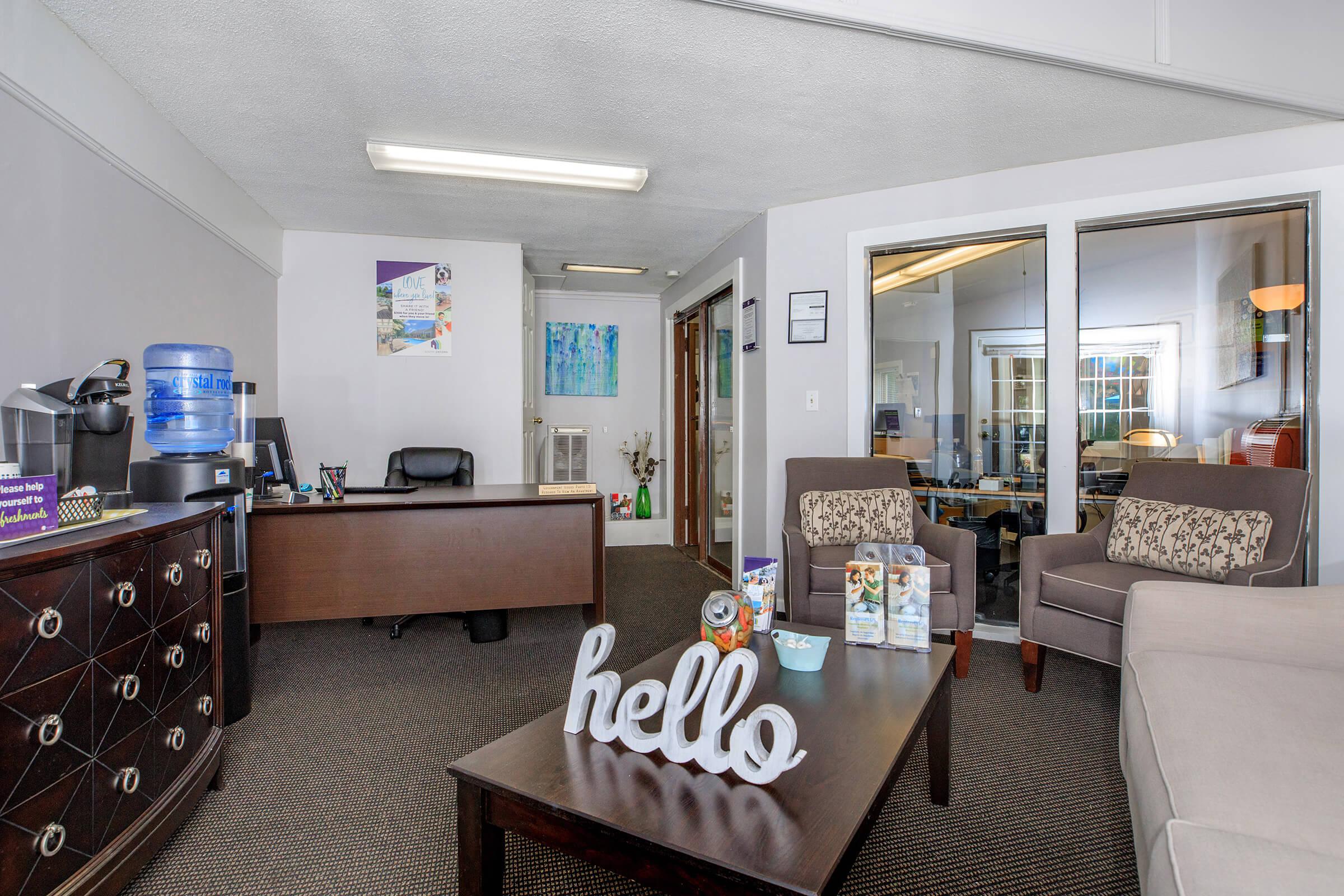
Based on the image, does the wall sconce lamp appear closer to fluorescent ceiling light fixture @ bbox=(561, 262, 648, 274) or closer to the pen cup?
fluorescent ceiling light fixture @ bbox=(561, 262, 648, 274)

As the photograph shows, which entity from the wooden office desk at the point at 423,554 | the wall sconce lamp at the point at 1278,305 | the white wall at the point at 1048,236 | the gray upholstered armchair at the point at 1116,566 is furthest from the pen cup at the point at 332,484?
the wall sconce lamp at the point at 1278,305

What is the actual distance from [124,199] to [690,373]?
3.92 metres

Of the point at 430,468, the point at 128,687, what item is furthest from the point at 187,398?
the point at 128,687

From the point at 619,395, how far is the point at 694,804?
208 inches

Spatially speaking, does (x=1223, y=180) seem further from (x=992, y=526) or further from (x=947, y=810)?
(x=947, y=810)

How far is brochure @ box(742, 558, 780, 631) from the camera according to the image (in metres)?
1.94

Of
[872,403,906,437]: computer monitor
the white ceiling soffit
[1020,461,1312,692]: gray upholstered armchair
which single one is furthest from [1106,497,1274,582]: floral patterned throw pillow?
the white ceiling soffit

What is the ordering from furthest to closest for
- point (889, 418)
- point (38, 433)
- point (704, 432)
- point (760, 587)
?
1. point (704, 432)
2. point (889, 418)
3. point (760, 587)
4. point (38, 433)

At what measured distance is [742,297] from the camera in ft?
14.2

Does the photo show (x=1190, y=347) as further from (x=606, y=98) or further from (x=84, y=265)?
(x=84, y=265)

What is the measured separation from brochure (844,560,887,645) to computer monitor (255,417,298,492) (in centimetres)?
252

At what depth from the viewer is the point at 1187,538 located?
8.29ft

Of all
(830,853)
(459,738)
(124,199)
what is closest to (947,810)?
(830,853)

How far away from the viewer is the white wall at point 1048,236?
9.09 feet
